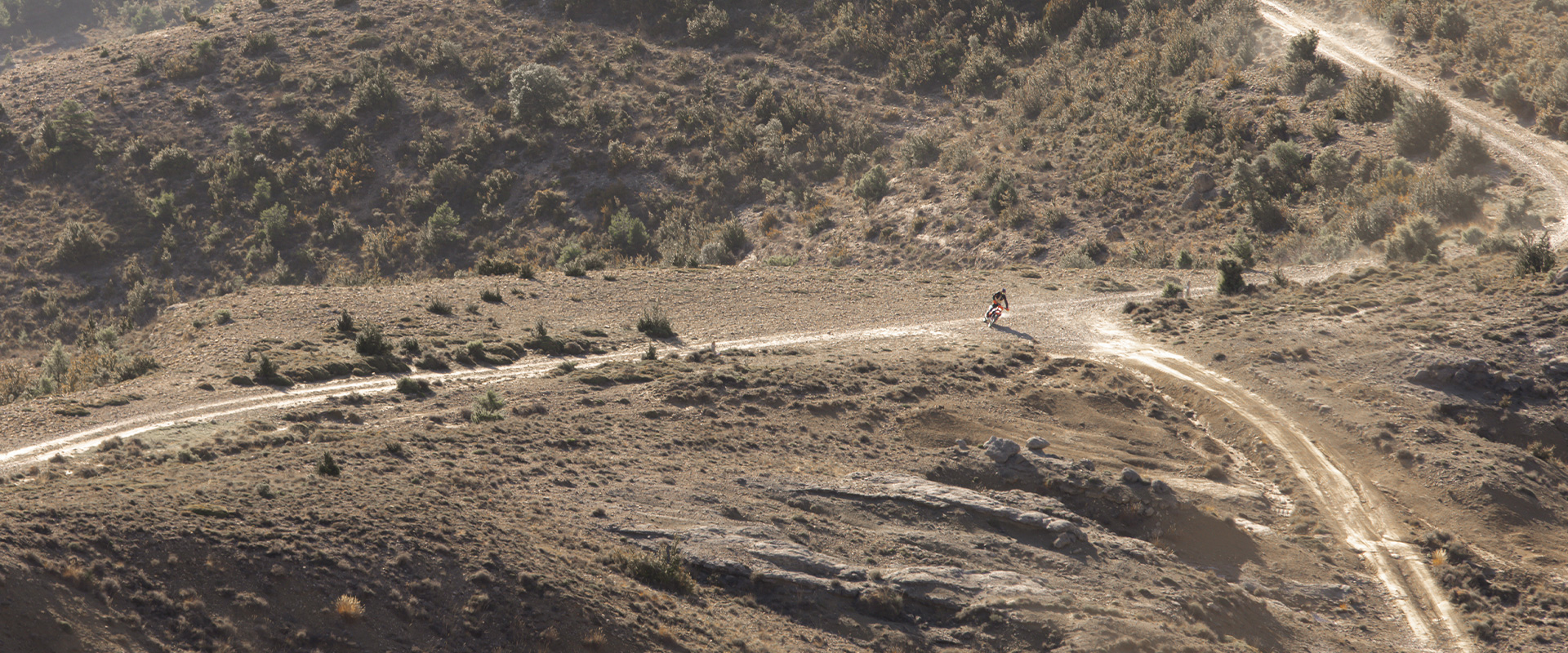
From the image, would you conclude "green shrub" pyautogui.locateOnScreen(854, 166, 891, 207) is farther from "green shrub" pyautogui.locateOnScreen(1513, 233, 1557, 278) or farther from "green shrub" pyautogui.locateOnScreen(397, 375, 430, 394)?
"green shrub" pyautogui.locateOnScreen(397, 375, 430, 394)

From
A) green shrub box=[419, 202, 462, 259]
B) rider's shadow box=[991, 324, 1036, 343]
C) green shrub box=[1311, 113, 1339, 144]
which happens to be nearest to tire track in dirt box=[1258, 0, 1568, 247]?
green shrub box=[1311, 113, 1339, 144]

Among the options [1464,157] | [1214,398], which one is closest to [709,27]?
[1464,157]

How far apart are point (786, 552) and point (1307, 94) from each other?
3105 centimetres

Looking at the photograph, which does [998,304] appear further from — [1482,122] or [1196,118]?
[1482,122]

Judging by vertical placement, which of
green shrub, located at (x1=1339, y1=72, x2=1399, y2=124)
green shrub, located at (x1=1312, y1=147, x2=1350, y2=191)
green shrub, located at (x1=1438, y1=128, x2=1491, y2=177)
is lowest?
green shrub, located at (x1=1312, y1=147, x2=1350, y2=191)

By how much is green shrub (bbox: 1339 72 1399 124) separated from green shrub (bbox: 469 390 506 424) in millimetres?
30236

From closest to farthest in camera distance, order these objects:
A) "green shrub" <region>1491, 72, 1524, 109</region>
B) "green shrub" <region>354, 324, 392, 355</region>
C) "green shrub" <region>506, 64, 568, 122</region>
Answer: "green shrub" <region>354, 324, 392, 355</region>, "green shrub" <region>1491, 72, 1524, 109</region>, "green shrub" <region>506, 64, 568, 122</region>

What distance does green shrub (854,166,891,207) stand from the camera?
121ft

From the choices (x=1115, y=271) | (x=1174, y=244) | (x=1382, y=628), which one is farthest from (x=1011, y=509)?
(x=1174, y=244)

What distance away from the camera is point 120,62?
155 ft

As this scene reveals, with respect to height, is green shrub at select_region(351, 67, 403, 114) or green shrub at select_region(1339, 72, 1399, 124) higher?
green shrub at select_region(1339, 72, 1399, 124)

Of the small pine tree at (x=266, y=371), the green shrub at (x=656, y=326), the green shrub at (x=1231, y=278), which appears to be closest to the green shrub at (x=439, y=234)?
the green shrub at (x=656, y=326)

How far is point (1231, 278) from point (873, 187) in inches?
633

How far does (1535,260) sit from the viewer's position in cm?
1988
